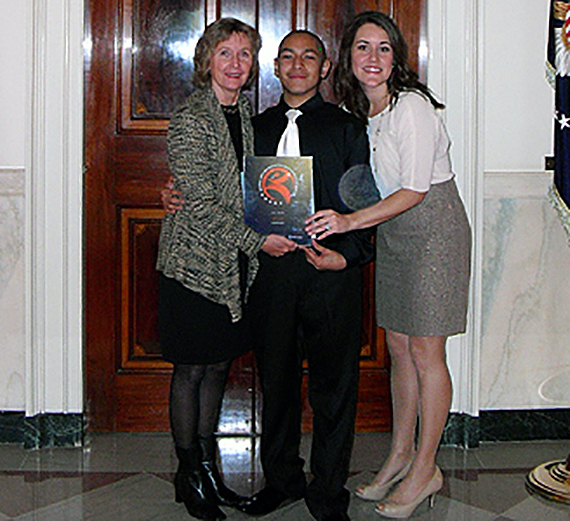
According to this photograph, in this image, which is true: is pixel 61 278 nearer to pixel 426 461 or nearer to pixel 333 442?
pixel 333 442

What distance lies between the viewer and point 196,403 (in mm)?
2230

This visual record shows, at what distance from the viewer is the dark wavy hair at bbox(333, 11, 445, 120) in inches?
85.3

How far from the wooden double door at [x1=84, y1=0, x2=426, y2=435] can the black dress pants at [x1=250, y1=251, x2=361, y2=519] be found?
826 mm

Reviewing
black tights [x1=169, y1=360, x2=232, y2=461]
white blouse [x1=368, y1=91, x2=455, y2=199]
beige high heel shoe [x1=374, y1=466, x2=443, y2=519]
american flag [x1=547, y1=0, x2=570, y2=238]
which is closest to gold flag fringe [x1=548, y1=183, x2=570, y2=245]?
american flag [x1=547, y1=0, x2=570, y2=238]

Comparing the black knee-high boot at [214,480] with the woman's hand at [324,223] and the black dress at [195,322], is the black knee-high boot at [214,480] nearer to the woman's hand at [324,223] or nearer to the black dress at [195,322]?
the black dress at [195,322]

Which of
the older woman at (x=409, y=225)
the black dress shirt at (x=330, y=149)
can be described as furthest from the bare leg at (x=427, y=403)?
the black dress shirt at (x=330, y=149)

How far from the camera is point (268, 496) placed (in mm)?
2320

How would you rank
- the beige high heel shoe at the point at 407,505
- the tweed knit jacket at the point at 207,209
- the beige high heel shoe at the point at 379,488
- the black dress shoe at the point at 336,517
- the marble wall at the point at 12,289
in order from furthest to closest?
the marble wall at the point at 12,289
the beige high heel shoe at the point at 379,488
the beige high heel shoe at the point at 407,505
the black dress shoe at the point at 336,517
the tweed knit jacket at the point at 207,209

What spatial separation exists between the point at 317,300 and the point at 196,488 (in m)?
0.69

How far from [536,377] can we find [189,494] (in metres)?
Result: 1.54

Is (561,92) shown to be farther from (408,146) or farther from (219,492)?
(219,492)

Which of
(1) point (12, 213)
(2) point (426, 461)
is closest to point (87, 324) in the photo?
(1) point (12, 213)

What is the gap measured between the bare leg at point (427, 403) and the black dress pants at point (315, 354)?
0.72 ft

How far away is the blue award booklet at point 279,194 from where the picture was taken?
2080 mm
